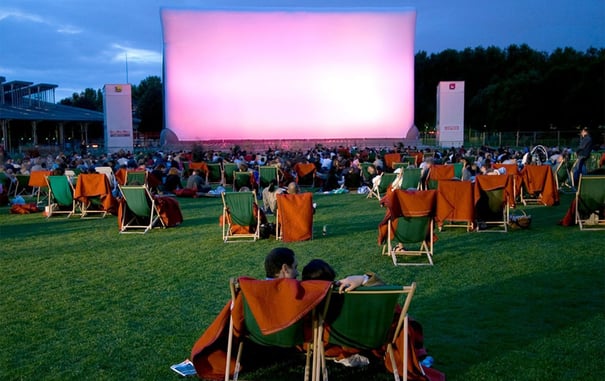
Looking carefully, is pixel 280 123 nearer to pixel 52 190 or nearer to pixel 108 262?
pixel 52 190

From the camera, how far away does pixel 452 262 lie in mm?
6824

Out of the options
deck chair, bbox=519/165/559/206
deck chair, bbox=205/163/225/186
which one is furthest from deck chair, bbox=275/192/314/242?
deck chair, bbox=205/163/225/186

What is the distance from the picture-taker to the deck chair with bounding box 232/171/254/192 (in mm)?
15150

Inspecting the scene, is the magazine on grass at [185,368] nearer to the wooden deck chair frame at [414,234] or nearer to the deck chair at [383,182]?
the wooden deck chair frame at [414,234]

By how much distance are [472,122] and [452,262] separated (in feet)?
142

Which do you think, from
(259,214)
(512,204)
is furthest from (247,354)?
(512,204)

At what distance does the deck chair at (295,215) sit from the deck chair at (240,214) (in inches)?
15.6

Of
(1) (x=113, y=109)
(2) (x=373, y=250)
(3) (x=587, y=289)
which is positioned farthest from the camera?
(1) (x=113, y=109)

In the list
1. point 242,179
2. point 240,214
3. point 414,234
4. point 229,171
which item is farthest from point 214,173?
point 414,234

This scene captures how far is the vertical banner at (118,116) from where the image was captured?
84.3ft

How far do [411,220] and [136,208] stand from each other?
475 cm

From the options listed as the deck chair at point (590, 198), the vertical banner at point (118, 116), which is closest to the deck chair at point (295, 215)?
the deck chair at point (590, 198)

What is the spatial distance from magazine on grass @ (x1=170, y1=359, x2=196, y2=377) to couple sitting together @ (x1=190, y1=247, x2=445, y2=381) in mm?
139

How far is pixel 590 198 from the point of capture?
8688 mm
